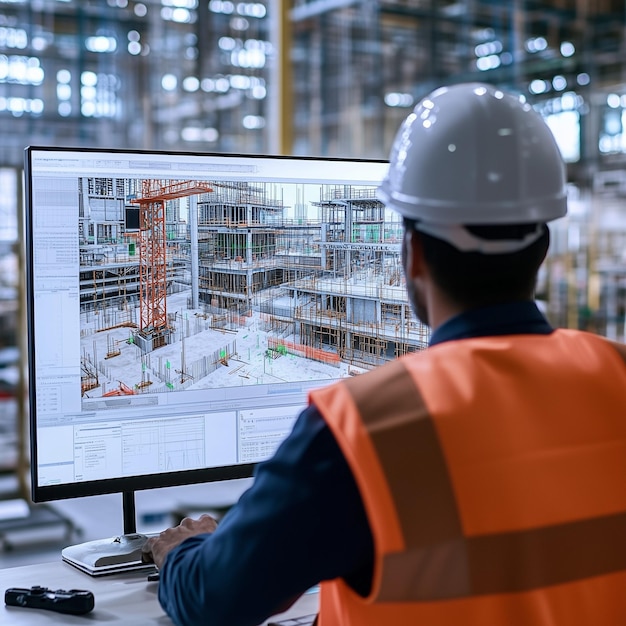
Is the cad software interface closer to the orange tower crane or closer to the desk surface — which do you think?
the orange tower crane

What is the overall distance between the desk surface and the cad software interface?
14 cm

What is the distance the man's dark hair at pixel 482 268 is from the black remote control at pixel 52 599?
0.65m

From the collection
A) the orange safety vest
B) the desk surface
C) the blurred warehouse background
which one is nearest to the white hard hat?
the orange safety vest

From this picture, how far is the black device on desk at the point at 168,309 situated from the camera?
4.28ft

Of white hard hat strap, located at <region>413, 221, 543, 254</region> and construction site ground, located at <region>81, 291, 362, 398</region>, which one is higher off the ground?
white hard hat strap, located at <region>413, 221, 543, 254</region>

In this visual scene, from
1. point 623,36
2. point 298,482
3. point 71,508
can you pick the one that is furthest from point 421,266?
point 623,36

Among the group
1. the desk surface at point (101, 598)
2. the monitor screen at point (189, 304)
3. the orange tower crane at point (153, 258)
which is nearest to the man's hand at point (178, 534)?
the desk surface at point (101, 598)

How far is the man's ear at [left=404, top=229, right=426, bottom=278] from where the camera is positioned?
0.91 metres

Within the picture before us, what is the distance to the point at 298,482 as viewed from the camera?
0.78 meters

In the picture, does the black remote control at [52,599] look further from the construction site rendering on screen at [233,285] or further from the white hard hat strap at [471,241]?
the white hard hat strap at [471,241]

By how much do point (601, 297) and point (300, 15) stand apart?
6.03ft

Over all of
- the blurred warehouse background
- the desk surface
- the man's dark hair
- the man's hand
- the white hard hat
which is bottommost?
the desk surface

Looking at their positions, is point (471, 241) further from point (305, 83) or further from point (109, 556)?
point (305, 83)

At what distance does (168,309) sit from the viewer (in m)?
1.37
